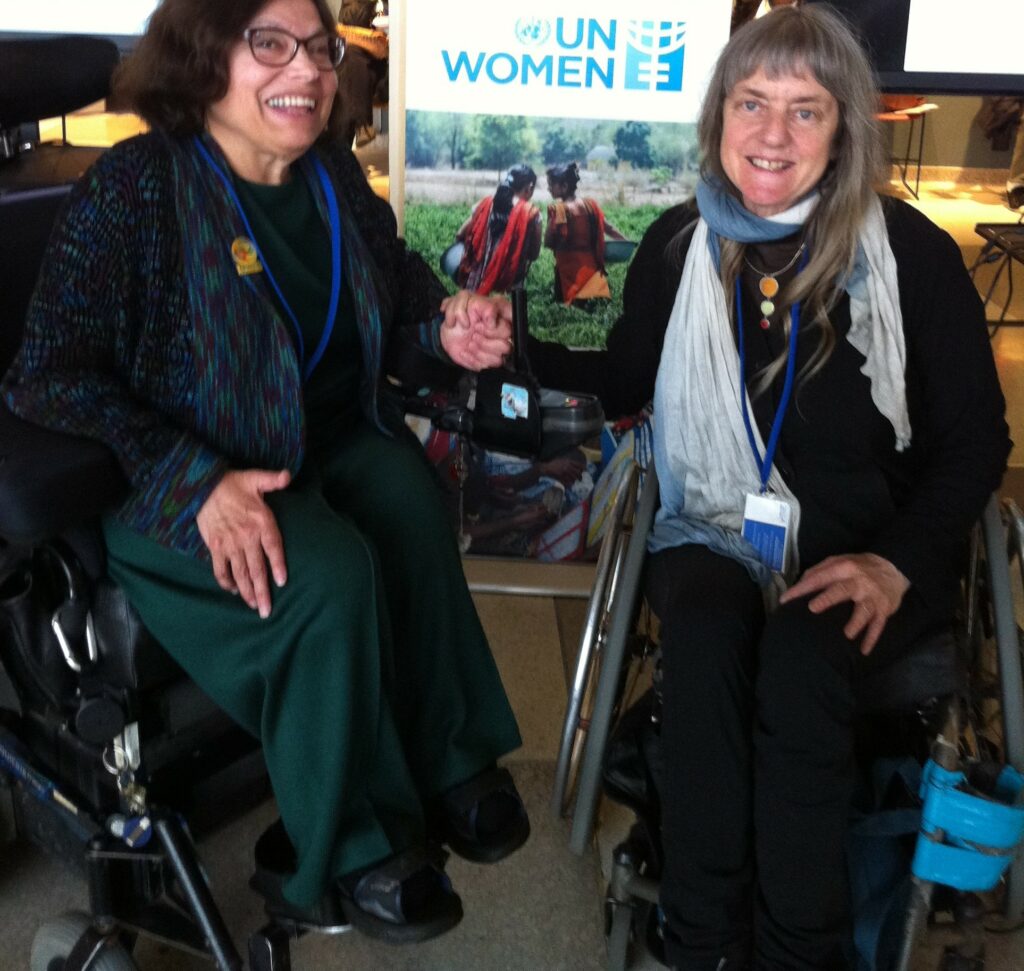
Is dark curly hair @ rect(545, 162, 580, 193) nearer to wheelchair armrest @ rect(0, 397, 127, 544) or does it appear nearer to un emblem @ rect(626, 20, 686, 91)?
un emblem @ rect(626, 20, 686, 91)

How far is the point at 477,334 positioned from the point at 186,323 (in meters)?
0.41

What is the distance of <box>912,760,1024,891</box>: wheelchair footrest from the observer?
57.5 inches

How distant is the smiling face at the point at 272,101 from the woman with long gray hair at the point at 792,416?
0.56 metres

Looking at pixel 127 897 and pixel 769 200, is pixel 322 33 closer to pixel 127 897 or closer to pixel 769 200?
pixel 769 200

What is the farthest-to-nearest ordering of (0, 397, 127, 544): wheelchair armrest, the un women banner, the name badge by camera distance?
the un women banner → the name badge → (0, 397, 127, 544): wheelchair armrest

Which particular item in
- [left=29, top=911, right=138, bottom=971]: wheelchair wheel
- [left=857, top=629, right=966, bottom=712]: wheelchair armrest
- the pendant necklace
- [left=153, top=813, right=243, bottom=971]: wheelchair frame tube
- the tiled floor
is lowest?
the tiled floor

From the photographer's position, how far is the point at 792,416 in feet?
5.73

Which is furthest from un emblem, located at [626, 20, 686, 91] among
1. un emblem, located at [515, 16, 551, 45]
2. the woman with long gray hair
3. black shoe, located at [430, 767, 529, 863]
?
black shoe, located at [430, 767, 529, 863]

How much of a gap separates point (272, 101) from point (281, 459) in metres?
0.45

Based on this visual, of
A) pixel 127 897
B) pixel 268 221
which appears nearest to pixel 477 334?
pixel 268 221

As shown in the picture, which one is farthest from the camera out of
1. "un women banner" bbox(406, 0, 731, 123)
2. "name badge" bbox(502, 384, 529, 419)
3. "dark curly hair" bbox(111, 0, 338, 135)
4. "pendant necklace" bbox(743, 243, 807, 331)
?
"un women banner" bbox(406, 0, 731, 123)

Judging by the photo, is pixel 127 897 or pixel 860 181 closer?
pixel 127 897

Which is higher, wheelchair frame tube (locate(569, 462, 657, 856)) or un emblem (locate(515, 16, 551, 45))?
un emblem (locate(515, 16, 551, 45))

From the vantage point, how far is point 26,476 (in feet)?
4.39
